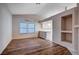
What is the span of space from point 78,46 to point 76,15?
0.75 meters

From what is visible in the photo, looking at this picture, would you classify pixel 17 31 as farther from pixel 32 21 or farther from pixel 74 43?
pixel 74 43

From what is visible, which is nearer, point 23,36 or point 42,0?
point 42,0

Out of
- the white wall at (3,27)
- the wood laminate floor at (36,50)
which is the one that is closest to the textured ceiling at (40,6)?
the white wall at (3,27)

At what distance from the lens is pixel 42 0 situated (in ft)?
1.94

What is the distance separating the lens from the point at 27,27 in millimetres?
5645

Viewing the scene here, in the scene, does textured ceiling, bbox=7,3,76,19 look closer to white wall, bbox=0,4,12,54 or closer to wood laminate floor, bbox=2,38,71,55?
white wall, bbox=0,4,12,54

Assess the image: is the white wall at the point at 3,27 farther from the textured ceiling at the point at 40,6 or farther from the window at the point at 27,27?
the window at the point at 27,27

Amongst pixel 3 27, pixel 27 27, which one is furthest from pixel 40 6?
pixel 27 27

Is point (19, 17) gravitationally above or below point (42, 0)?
above

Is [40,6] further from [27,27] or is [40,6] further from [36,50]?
[27,27]

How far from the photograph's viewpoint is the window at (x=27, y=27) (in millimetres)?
5633

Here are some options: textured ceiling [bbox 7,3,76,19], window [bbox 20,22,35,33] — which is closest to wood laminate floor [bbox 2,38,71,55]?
textured ceiling [bbox 7,3,76,19]

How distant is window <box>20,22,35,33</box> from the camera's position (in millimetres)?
5633
